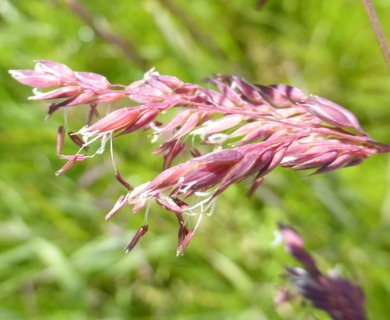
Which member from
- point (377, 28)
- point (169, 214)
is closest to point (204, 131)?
point (377, 28)

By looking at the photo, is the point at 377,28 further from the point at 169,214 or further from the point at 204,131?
the point at 169,214

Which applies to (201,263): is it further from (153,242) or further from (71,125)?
(71,125)

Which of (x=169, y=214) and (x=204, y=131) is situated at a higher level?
(x=204, y=131)

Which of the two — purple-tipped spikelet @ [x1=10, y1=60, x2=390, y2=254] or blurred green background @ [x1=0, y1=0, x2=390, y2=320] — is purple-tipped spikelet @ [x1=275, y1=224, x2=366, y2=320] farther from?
blurred green background @ [x1=0, y1=0, x2=390, y2=320]

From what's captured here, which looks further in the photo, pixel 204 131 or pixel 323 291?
pixel 323 291

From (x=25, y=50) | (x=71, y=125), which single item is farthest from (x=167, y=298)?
(x=25, y=50)
